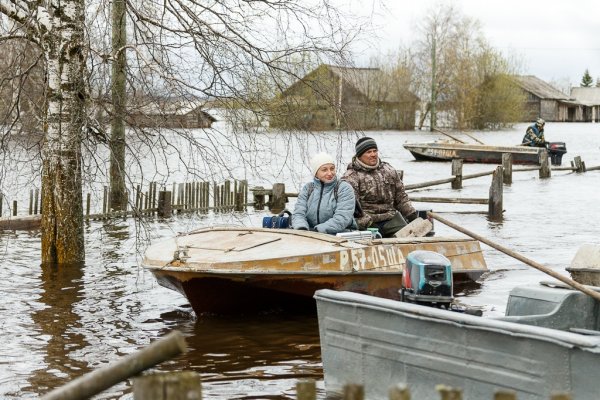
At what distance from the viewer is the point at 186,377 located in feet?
12.9

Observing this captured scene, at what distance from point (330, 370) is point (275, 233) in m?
3.97

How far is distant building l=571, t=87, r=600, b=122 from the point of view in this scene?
166500 millimetres

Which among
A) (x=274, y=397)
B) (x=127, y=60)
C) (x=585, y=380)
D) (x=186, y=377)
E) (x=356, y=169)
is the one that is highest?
(x=127, y=60)

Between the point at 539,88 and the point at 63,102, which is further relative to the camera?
the point at 539,88

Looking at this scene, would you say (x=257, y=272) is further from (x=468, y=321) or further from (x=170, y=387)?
(x=170, y=387)

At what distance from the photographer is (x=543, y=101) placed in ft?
458

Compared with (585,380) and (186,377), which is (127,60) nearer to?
(585,380)

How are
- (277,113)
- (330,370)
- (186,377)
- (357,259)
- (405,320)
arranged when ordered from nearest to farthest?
1. (186,377)
2. (405,320)
3. (330,370)
4. (357,259)
5. (277,113)

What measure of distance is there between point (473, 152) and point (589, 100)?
127381mm

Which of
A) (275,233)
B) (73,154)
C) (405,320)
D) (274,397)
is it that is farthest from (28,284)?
(405,320)

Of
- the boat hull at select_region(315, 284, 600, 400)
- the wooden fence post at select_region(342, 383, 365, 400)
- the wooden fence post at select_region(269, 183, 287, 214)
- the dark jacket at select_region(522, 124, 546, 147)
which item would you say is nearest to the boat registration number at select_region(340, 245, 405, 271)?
the boat hull at select_region(315, 284, 600, 400)

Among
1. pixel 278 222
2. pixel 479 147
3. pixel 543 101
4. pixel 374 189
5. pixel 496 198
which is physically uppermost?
pixel 543 101

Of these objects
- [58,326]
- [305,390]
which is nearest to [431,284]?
[305,390]

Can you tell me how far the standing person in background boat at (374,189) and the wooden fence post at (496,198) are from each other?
11520mm
